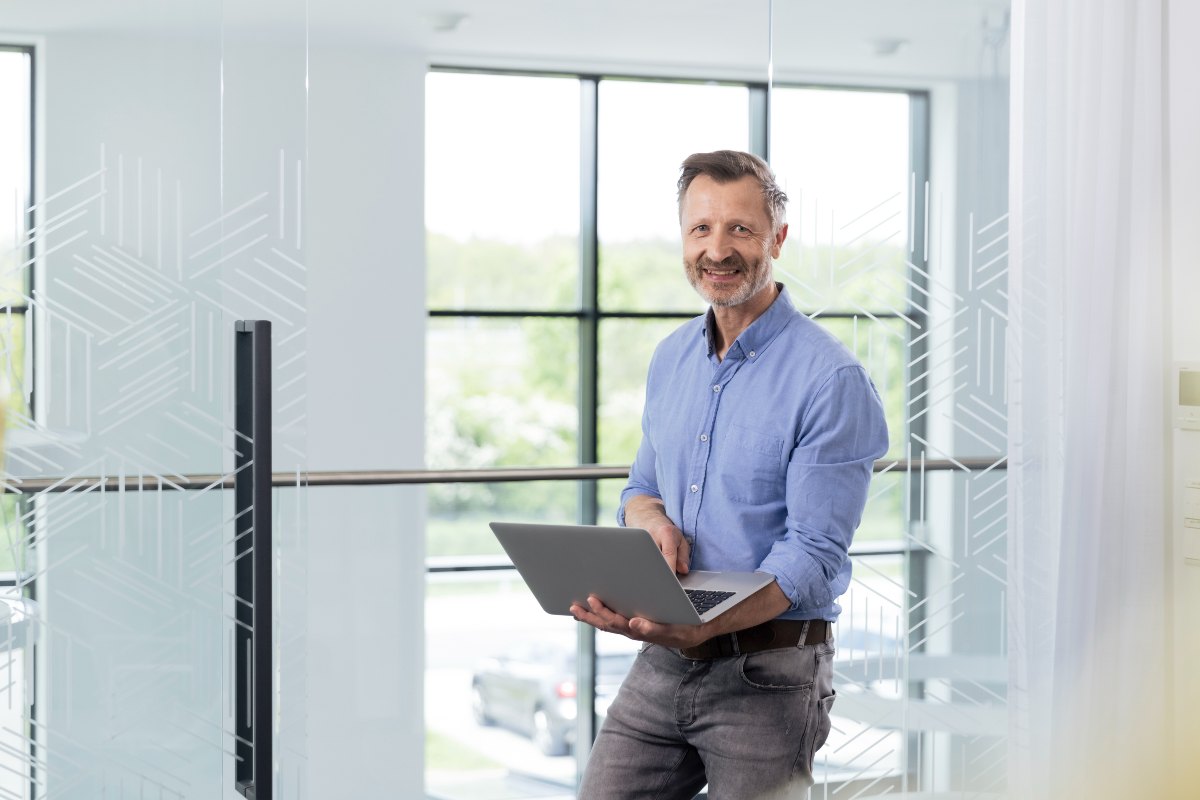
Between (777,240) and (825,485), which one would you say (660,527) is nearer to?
(825,485)

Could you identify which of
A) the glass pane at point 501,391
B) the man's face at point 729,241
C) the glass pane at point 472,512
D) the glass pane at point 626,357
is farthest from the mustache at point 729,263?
the glass pane at point 472,512

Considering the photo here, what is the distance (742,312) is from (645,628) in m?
0.49

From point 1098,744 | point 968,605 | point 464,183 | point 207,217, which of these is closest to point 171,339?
point 207,217

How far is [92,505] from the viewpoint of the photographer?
2.15 m

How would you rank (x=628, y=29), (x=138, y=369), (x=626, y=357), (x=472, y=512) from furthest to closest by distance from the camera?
(x=472, y=512) → (x=626, y=357) → (x=628, y=29) → (x=138, y=369)

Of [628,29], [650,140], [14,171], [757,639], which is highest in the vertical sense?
[628,29]

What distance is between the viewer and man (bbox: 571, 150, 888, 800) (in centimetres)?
165

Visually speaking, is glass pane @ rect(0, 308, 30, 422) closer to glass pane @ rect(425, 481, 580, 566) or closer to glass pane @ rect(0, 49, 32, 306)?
glass pane @ rect(0, 49, 32, 306)

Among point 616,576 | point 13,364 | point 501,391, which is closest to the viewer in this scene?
point 616,576

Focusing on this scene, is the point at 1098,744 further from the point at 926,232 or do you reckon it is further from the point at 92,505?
the point at 92,505

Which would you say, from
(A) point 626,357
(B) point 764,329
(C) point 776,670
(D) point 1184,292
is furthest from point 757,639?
(A) point 626,357

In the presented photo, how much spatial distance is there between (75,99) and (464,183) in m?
4.00

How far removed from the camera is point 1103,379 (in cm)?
222

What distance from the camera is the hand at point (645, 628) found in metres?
1.60
